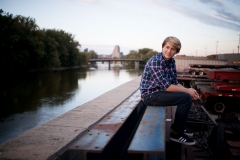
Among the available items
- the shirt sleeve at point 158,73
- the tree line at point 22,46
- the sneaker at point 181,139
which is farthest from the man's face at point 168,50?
the tree line at point 22,46

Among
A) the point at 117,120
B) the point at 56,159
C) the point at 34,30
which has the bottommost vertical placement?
the point at 56,159

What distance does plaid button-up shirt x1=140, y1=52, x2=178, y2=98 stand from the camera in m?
3.44

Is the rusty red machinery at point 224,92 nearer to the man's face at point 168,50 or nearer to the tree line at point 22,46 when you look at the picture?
the man's face at point 168,50

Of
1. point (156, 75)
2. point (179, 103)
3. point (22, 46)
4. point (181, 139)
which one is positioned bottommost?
→ point (181, 139)

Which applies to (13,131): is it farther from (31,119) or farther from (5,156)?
(5,156)

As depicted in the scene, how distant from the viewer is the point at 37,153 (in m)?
2.67

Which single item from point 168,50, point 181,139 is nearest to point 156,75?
point 168,50

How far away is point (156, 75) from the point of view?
3.45 m

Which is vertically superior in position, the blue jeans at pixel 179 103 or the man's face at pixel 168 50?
the man's face at pixel 168 50

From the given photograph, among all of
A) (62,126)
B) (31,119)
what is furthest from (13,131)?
(62,126)

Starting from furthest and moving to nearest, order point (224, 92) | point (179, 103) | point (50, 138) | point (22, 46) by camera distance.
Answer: point (22, 46) < point (224, 92) < point (179, 103) < point (50, 138)

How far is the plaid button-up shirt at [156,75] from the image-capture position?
3.44 m

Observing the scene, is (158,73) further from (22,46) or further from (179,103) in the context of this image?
(22,46)

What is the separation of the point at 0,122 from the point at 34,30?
45.3 meters
